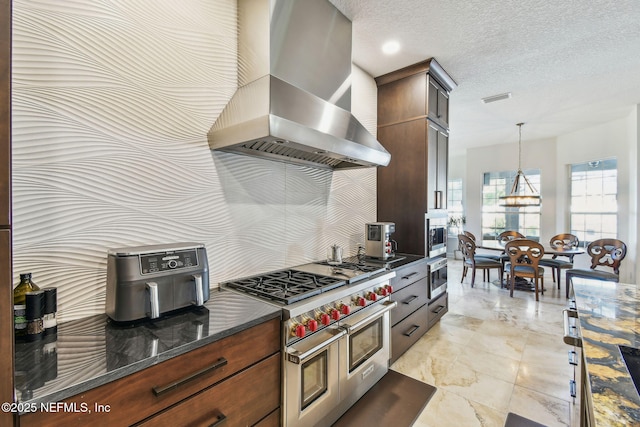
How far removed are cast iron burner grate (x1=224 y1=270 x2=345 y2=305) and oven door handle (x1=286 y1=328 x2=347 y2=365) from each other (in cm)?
23

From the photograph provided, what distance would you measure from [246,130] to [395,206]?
7.01 ft

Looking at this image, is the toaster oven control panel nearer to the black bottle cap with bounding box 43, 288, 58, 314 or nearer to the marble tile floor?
the black bottle cap with bounding box 43, 288, 58, 314

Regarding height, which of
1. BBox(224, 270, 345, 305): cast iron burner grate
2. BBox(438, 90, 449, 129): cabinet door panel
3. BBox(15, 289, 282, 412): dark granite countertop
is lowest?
BBox(15, 289, 282, 412): dark granite countertop

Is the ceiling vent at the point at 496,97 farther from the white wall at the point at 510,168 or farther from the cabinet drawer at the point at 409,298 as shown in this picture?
the white wall at the point at 510,168

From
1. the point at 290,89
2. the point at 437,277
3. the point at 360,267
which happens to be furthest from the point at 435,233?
the point at 290,89

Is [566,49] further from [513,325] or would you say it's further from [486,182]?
[486,182]

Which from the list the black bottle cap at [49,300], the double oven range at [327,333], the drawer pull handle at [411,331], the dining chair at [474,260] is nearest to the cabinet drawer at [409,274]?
the double oven range at [327,333]

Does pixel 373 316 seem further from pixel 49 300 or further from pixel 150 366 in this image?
pixel 49 300

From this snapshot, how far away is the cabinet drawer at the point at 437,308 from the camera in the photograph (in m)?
3.08

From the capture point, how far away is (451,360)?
2.57 metres

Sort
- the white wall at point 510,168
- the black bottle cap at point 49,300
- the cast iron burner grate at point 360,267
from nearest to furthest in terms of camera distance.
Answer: the black bottle cap at point 49,300
the cast iron burner grate at point 360,267
the white wall at point 510,168

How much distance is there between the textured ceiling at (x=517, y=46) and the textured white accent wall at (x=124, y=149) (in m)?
1.22

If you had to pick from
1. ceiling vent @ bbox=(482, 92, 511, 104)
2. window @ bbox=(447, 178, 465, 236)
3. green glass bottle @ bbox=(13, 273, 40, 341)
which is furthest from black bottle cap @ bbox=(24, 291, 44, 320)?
window @ bbox=(447, 178, 465, 236)

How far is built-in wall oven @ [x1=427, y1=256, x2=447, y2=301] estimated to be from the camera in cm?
299
